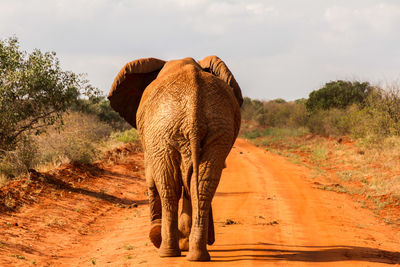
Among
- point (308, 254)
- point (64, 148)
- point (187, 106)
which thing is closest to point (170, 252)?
point (187, 106)

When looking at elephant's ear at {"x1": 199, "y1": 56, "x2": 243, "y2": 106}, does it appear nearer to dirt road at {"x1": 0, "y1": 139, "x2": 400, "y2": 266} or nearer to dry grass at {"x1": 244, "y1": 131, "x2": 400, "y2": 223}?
dirt road at {"x1": 0, "y1": 139, "x2": 400, "y2": 266}

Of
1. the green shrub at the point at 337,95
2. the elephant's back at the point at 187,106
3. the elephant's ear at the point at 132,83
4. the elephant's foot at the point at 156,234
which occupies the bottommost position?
the elephant's foot at the point at 156,234

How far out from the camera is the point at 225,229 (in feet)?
26.9

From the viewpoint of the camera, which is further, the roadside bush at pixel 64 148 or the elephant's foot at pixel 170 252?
the roadside bush at pixel 64 148

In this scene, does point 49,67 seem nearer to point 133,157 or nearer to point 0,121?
point 0,121

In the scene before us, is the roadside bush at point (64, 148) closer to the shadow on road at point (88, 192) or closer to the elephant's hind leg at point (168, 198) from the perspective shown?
the shadow on road at point (88, 192)

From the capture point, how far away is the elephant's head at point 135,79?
6.83 meters

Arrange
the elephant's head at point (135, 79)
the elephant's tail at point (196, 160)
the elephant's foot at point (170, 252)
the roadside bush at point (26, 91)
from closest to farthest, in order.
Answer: the elephant's tail at point (196, 160) → the elephant's foot at point (170, 252) → the elephant's head at point (135, 79) → the roadside bush at point (26, 91)

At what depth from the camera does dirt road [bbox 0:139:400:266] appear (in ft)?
21.6

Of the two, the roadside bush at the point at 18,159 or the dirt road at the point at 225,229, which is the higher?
the roadside bush at the point at 18,159

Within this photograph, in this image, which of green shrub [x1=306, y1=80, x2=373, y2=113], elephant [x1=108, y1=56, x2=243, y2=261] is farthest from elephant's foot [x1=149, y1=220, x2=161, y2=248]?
green shrub [x1=306, y1=80, x2=373, y2=113]

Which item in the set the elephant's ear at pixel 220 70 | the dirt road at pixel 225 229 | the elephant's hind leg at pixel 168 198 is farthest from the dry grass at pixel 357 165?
the elephant's hind leg at pixel 168 198

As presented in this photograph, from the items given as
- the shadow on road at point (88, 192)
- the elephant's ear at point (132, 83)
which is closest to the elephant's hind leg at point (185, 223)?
the elephant's ear at point (132, 83)

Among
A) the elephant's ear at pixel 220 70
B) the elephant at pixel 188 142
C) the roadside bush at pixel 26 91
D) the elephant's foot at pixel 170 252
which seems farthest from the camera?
the roadside bush at pixel 26 91
